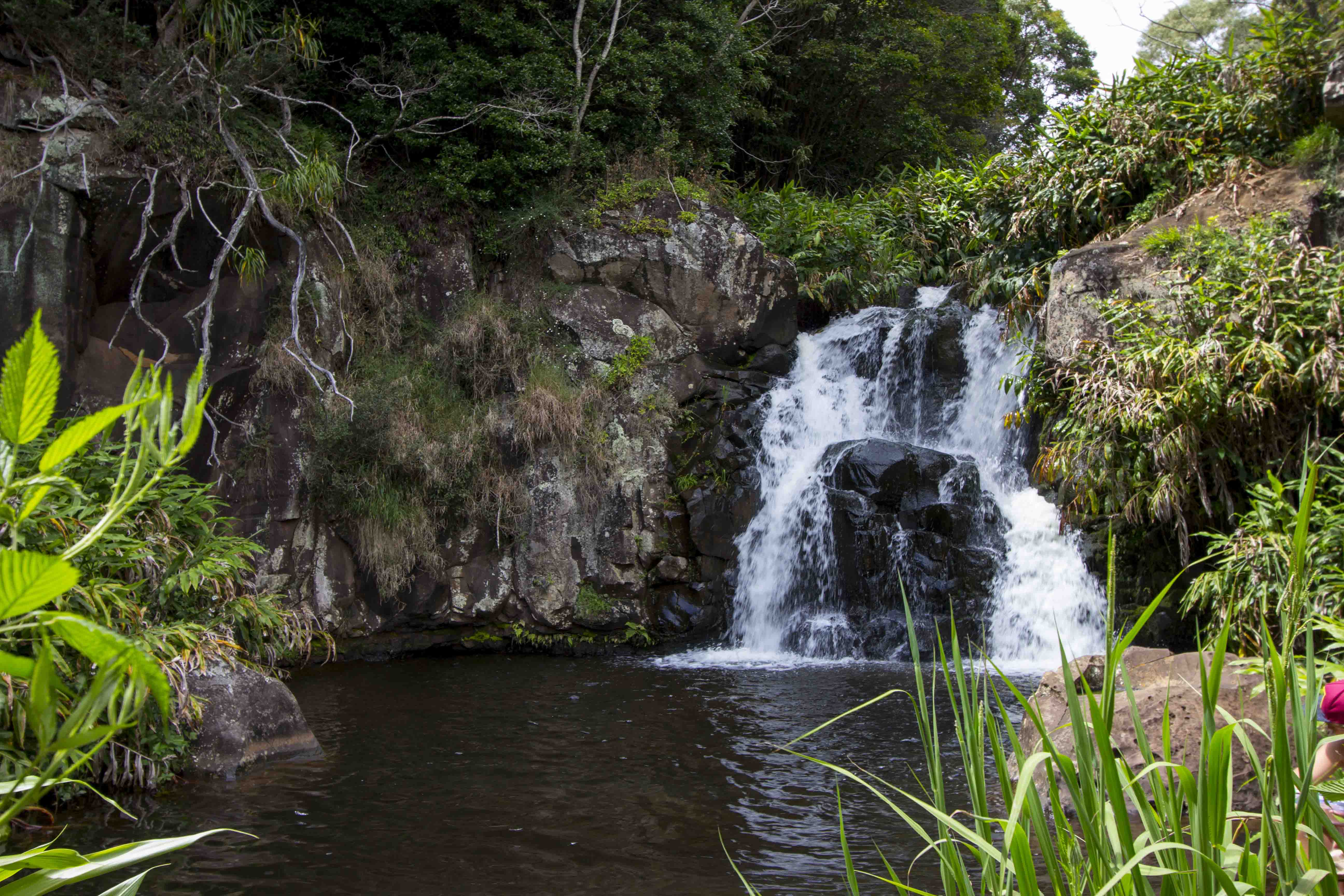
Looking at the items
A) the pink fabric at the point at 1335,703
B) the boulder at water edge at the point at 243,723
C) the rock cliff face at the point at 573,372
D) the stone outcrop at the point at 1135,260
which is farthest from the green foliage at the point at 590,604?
the pink fabric at the point at 1335,703

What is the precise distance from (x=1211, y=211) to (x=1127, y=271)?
102 centimetres

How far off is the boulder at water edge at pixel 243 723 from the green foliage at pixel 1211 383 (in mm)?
6462

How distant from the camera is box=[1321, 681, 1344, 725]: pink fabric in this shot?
2.43 meters

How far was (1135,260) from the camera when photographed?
29.0 ft

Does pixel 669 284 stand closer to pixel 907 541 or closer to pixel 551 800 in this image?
pixel 907 541

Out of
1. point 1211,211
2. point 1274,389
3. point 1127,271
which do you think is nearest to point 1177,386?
point 1274,389

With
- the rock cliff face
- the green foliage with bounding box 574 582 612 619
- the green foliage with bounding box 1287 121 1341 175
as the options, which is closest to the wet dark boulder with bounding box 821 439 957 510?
the rock cliff face

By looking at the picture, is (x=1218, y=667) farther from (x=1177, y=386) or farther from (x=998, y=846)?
(x=1177, y=386)

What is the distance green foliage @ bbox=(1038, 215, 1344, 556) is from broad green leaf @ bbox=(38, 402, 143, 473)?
7.81 meters

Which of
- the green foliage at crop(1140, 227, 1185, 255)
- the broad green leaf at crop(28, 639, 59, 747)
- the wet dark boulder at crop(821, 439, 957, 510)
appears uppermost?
the green foliage at crop(1140, 227, 1185, 255)

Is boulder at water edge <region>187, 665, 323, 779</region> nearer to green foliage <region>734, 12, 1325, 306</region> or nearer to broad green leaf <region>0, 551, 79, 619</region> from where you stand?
broad green leaf <region>0, 551, 79, 619</region>

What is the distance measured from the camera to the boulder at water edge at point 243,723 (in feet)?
18.0

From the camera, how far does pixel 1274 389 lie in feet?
23.5

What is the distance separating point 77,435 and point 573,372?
9770 mm
